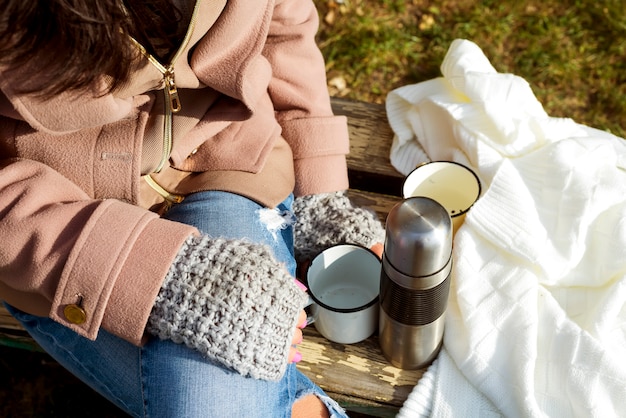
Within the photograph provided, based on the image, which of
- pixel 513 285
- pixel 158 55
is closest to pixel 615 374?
pixel 513 285

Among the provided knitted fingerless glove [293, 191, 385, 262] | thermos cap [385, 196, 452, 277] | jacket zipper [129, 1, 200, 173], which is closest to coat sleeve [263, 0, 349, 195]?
knitted fingerless glove [293, 191, 385, 262]

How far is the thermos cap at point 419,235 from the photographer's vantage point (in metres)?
0.94

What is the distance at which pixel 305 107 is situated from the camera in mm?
1302

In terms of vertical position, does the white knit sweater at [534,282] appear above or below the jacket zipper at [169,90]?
below

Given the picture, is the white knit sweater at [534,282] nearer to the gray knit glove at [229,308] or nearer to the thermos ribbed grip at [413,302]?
the thermos ribbed grip at [413,302]

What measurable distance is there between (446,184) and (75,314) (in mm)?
755

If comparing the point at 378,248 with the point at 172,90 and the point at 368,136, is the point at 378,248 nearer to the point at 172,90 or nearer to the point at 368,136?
the point at 368,136

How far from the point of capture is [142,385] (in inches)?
40.9

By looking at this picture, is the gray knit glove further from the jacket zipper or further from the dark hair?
the dark hair

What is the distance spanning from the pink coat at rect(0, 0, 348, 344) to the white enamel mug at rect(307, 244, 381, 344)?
0.22 m

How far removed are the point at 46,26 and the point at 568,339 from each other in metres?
0.91

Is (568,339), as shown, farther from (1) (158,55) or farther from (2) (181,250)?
(1) (158,55)

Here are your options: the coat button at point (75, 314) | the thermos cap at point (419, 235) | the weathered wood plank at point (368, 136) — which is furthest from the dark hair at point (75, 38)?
the weathered wood plank at point (368, 136)

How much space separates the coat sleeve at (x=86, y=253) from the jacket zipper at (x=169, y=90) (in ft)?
0.41
